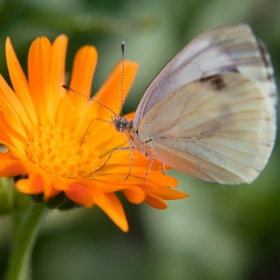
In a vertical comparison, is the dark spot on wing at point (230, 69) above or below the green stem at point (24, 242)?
above

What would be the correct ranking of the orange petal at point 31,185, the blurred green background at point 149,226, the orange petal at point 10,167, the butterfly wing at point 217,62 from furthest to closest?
the blurred green background at point 149,226 → the butterfly wing at point 217,62 → the orange petal at point 10,167 → the orange petal at point 31,185

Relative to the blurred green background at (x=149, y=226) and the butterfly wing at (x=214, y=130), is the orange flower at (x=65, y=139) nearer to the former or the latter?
the butterfly wing at (x=214, y=130)

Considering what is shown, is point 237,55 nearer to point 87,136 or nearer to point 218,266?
point 87,136

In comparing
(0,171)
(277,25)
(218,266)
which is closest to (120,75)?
(0,171)

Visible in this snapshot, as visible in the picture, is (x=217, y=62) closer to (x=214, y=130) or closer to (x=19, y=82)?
(x=214, y=130)

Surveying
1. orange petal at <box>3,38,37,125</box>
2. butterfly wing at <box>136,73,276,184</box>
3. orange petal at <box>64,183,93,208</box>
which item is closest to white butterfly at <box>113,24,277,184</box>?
butterfly wing at <box>136,73,276,184</box>

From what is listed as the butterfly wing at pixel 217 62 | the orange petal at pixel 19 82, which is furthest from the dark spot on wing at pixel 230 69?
the orange petal at pixel 19 82
